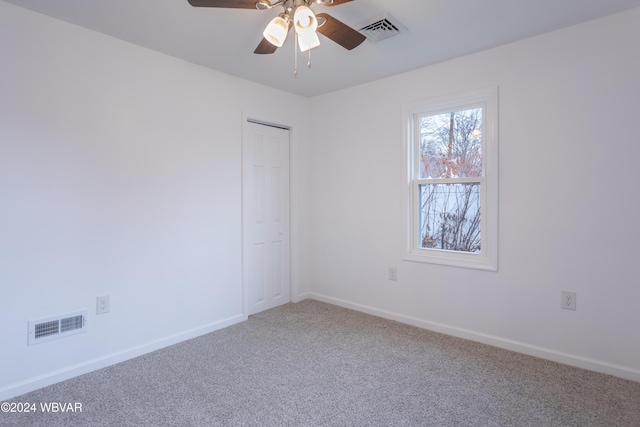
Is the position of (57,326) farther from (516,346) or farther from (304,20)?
(516,346)

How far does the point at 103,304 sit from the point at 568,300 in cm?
349

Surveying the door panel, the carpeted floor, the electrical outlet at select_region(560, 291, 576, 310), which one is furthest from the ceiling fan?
the electrical outlet at select_region(560, 291, 576, 310)

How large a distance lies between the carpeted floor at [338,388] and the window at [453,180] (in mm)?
850

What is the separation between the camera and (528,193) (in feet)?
8.64

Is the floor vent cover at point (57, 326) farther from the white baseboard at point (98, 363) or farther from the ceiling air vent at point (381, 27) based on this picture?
the ceiling air vent at point (381, 27)

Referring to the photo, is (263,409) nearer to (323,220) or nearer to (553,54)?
(323,220)

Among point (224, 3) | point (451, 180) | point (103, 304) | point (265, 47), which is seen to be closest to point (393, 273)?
point (451, 180)

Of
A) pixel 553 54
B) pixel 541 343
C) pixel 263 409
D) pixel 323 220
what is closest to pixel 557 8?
pixel 553 54

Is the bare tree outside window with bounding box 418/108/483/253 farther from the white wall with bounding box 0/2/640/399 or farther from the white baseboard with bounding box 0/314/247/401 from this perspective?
the white baseboard with bounding box 0/314/247/401

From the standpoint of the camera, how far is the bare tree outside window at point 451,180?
2984mm

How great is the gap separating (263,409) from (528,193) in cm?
249

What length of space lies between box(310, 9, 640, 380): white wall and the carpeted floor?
264 millimetres

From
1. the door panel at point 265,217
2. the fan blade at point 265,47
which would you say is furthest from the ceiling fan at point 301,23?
the door panel at point 265,217

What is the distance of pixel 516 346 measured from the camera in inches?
106
